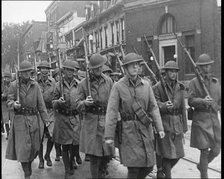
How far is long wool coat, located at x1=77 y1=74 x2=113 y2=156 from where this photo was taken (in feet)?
19.3

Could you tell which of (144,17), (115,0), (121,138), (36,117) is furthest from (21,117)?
(115,0)

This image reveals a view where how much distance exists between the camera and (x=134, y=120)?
5012mm

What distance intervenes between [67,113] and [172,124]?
7.21ft

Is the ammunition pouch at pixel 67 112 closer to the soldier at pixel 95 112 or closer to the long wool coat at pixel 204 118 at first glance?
the soldier at pixel 95 112

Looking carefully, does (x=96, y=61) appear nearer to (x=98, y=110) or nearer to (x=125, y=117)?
(x=98, y=110)

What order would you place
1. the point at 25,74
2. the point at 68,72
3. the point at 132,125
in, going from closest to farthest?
the point at 132,125 < the point at 25,74 < the point at 68,72

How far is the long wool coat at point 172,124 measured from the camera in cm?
591

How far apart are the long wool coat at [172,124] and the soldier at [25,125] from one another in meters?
2.17

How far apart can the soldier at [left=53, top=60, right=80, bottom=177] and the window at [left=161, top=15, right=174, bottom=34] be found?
2014cm

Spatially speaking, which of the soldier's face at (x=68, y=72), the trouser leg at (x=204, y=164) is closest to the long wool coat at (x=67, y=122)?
the soldier's face at (x=68, y=72)

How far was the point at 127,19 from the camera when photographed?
2864 centimetres

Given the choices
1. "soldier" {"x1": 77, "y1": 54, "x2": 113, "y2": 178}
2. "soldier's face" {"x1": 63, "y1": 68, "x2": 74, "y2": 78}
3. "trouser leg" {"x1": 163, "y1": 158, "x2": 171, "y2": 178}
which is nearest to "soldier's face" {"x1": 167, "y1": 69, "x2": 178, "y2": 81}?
"soldier" {"x1": 77, "y1": 54, "x2": 113, "y2": 178}

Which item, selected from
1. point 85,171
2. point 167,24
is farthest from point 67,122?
point 167,24

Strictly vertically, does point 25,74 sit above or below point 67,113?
above
